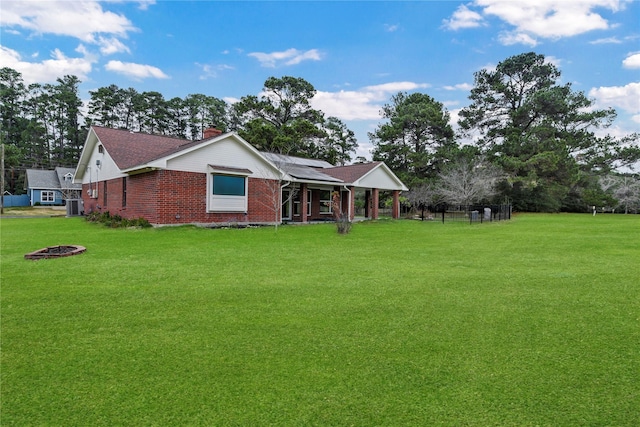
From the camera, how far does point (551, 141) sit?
95.3 ft

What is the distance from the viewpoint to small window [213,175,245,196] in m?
15.6

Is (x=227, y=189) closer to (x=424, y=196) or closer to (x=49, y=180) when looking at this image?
(x=424, y=196)

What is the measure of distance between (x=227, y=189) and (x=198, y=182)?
129cm

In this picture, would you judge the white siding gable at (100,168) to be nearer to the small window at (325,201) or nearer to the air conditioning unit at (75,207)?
the air conditioning unit at (75,207)

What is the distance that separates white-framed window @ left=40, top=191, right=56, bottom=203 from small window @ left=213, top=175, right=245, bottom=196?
125 ft

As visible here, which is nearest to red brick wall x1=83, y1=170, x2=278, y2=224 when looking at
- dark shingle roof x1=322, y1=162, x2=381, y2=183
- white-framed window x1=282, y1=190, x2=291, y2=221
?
white-framed window x1=282, y1=190, x2=291, y2=221

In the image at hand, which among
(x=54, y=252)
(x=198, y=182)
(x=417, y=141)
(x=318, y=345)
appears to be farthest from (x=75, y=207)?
(x=417, y=141)

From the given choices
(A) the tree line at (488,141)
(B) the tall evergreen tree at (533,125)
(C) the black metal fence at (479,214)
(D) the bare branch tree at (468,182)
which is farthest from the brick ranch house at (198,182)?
(B) the tall evergreen tree at (533,125)

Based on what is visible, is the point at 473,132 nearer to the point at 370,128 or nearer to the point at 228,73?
the point at 370,128

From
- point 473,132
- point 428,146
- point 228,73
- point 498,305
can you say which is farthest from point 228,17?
point 473,132

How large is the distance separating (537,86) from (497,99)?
3.89m

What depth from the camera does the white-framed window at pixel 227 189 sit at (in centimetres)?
1543

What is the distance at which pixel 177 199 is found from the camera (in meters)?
14.6

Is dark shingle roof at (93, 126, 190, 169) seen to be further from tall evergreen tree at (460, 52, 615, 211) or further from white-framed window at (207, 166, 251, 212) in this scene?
tall evergreen tree at (460, 52, 615, 211)
